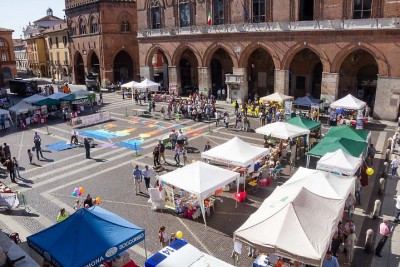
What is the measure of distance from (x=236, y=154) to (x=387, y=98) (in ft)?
56.1

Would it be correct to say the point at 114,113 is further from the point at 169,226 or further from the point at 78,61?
the point at 78,61

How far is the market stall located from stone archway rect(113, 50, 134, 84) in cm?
4444

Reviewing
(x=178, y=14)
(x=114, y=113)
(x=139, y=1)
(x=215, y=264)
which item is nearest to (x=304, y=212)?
(x=215, y=264)

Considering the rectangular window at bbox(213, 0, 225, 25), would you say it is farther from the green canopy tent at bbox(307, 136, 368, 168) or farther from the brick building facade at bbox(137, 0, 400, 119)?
the green canopy tent at bbox(307, 136, 368, 168)

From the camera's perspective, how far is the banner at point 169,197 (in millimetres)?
13927

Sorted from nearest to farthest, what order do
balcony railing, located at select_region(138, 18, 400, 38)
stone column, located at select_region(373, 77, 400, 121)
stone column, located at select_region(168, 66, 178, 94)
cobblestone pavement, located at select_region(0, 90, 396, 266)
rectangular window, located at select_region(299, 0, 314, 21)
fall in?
cobblestone pavement, located at select_region(0, 90, 396, 266) < balcony railing, located at select_region(138, 18, 400, 38) < stone column, located at select_region(373, 77, 400, 121) < rectangular window, located at select_region(299, 0, 314, 21) < stone column, located at select_region(168, 66, 178, 94)

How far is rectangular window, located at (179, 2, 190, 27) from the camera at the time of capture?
36.9m

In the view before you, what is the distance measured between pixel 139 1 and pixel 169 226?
34892mm

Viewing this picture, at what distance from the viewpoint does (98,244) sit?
29.6 ft

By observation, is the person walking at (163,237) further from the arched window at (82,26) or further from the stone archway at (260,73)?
the arched window at (82,26)

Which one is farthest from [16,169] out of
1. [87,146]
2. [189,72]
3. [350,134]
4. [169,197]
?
[189,72]

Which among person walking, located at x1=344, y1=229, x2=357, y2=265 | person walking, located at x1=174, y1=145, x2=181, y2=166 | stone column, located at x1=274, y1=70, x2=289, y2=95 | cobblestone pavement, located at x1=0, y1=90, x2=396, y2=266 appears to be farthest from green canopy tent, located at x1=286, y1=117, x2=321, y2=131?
stone column, located at x1=274, y1=70, x2=289, y2=95

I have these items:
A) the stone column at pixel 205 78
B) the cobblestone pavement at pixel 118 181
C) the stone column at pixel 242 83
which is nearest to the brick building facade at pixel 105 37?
the stone column at pixel 205 78

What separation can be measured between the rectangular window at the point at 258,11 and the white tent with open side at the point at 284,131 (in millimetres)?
15949
